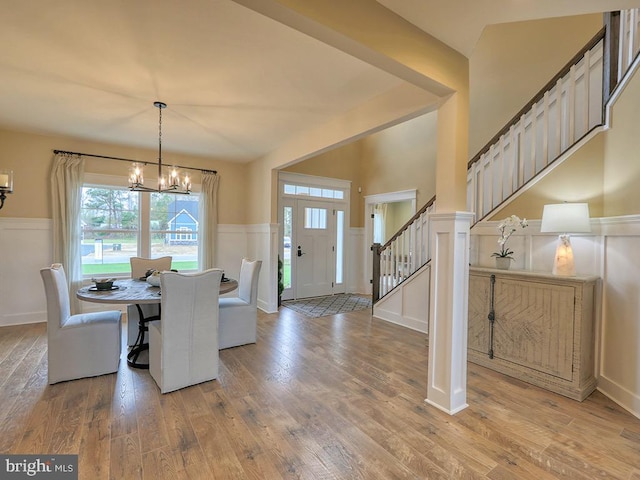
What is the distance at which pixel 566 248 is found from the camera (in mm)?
2621

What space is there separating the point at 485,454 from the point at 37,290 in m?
5.54

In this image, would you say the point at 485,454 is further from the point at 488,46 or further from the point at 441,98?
the point at 488,46

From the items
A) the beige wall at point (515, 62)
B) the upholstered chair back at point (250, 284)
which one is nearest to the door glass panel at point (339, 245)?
the beige wall at point (515, 62)

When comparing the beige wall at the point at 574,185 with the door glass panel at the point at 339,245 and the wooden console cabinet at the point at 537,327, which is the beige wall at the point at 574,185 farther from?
the door glass panel at the point at 339,245

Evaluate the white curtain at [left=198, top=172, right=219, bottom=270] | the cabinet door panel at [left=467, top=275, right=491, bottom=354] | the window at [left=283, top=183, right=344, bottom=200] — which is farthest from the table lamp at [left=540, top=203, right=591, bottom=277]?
the white curtain at [left=198, top=172, right=219, bottom=270]

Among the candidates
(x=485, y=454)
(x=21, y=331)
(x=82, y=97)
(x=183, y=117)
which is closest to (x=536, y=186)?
(x=485, y=454)

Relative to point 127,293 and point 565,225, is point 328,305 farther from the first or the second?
point 565,225

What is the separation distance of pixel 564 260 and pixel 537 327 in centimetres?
61

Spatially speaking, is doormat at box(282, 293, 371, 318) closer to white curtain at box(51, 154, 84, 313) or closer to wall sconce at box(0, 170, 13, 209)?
white curtain at box(51, 154, 84, 313)

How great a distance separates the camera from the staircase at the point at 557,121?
264cm

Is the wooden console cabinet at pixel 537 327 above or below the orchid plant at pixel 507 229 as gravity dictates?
below

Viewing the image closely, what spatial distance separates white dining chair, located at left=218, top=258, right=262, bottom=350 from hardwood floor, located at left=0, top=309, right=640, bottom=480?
0.46m

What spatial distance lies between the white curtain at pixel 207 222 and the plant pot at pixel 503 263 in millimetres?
4302

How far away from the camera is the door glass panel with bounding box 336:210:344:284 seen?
6.46 m
